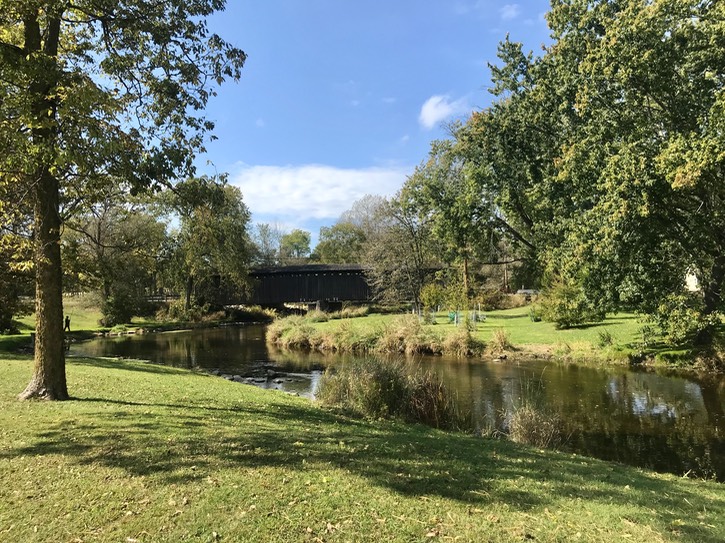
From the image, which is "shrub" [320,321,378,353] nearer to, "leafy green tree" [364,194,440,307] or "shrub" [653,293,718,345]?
"shrub" [653,293,718,345]

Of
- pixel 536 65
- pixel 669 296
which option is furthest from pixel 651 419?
pixel 536 65

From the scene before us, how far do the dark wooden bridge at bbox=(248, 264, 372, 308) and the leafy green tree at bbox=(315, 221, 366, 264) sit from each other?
20.4m

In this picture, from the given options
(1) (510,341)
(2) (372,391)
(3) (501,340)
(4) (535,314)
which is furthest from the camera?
(4) (535,314)

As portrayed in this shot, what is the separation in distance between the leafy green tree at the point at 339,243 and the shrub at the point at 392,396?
6161 cm

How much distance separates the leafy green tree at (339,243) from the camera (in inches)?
2974

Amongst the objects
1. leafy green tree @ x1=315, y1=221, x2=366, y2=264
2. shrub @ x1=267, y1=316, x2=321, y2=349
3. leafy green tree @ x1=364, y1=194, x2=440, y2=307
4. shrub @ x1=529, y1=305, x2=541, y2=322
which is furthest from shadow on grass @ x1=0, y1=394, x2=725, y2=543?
leafy green tree @ x1=315, y1=221, x2=366, y2=264

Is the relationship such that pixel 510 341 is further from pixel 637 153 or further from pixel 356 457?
pixel 356 457

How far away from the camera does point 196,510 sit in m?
4.34

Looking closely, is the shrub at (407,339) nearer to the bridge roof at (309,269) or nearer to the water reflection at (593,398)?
the water reflection at (593,398)

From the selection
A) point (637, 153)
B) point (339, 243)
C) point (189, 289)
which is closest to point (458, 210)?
point (637, 153)

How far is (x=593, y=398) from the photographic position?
13969mm

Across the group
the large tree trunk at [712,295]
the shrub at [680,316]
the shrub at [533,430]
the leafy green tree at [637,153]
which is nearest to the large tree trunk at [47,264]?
the shrub at [533,430]

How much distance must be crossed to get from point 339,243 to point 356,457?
245ft

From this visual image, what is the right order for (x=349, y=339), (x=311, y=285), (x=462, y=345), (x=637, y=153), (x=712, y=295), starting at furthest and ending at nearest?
(x=311, y=285) → (x=349, y=339) → (x=462, y=345) → (x=712, y=295) → (x=637, y=153)
